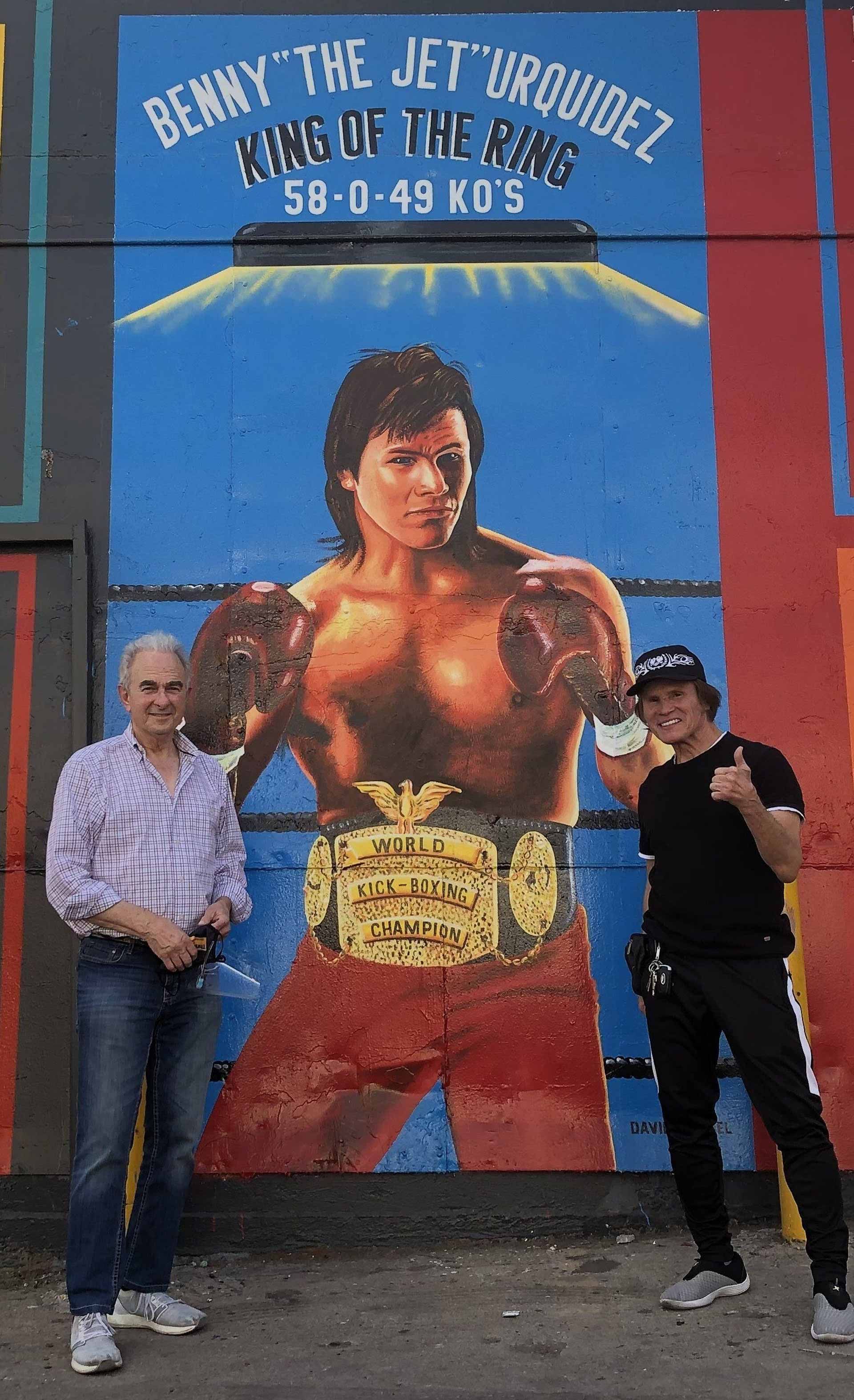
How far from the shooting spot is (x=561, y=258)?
4598 millimetres

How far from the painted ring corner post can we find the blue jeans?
518 mm

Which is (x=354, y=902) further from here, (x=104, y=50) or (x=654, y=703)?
(x=104, y=50)

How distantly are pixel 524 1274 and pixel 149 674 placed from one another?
2.26 m

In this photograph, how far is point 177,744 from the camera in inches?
151

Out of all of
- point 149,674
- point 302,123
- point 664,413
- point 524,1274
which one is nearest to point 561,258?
point 664,413

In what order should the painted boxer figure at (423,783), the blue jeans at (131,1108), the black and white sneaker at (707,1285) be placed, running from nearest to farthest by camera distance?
the blue jeans at (131,1108), the black and white sneaker at (707,1285), the painted boxer figure at (423,783)

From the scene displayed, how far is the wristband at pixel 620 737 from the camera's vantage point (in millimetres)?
4336

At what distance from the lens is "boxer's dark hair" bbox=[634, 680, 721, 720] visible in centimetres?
356

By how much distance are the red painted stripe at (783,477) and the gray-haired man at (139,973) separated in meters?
1.99

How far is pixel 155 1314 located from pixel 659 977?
5.81 feet

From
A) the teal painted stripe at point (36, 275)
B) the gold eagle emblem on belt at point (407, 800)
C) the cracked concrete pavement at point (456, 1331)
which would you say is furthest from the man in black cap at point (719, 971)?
the teal painted stripe at point (36, 275)

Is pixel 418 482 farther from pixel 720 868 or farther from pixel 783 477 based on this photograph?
pixel 720 868

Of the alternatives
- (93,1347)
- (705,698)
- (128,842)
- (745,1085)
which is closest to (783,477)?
(705,698)

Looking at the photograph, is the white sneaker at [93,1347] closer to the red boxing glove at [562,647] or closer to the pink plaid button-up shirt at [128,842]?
the pink plaid button-up shirt at [128,842]
